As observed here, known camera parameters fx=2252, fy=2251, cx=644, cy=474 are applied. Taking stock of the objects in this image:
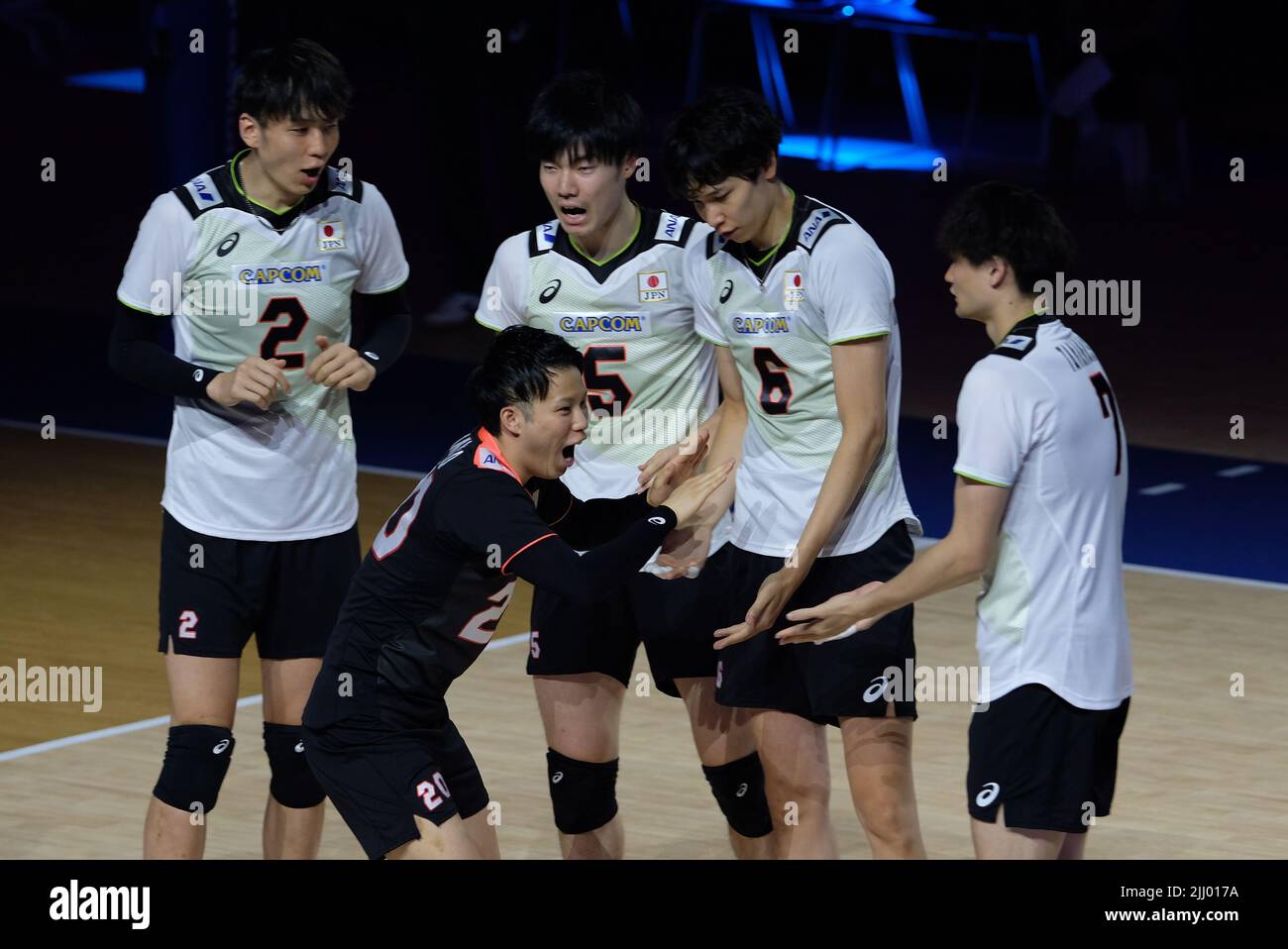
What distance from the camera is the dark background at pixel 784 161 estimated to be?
12.2 m

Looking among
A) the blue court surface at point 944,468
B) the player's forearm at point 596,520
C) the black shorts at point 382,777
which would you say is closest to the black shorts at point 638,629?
the player's forearm at point 596,520

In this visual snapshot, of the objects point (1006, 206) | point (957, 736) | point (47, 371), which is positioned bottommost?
point (957, 736)

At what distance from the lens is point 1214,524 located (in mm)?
10039

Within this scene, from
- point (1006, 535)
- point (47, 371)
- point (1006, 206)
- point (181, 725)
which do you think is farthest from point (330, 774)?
point (47, 371)

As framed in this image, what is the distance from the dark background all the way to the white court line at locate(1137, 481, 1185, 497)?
97 millimetres

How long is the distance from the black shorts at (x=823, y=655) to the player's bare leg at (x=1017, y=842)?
2.01 feet

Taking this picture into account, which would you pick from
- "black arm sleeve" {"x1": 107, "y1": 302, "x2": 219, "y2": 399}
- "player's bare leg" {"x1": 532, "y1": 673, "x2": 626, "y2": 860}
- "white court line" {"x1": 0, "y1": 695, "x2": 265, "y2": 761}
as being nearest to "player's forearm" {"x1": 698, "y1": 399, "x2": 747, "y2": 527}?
"player's bare leg" {"x1": 532, "y1": 673, "x2": 626, "y2": 860}

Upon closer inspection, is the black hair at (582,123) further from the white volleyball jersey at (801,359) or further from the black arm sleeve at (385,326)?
the black arm sleeve at (385,326)

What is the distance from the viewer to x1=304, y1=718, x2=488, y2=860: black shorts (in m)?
4.71

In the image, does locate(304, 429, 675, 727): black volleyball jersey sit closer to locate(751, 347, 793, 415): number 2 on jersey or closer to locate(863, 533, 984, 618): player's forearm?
locate(751, 347, 793, 415): number 2 on jersey

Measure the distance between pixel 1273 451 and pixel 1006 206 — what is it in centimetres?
754

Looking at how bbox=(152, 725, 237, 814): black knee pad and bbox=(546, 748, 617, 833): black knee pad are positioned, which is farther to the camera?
bbox=(546, 748, 617, 833): black knee pad

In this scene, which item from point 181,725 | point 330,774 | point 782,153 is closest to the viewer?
point 330,774
